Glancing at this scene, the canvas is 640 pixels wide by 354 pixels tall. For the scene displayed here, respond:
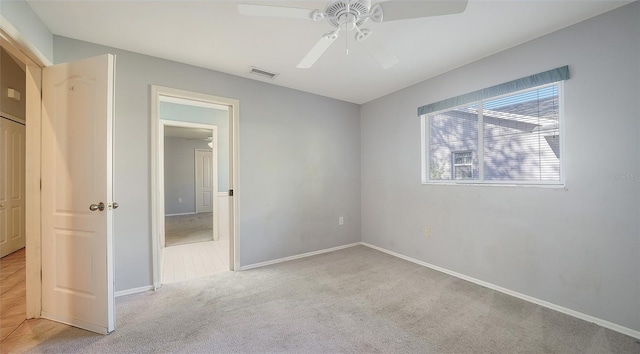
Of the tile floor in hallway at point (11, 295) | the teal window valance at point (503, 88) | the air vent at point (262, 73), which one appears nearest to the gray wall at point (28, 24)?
the air vent at point (262, 73)

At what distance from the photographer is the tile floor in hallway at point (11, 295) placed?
6.34 ft

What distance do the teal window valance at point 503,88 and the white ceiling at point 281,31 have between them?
1.19 ft

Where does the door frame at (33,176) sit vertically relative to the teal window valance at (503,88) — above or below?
below

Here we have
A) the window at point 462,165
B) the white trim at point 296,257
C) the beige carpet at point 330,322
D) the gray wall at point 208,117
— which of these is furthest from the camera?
the gray wall at point 208,117

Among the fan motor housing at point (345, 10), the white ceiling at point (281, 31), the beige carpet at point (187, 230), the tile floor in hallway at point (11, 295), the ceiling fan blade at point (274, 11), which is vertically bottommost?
the beige carpet at point (187, 230)

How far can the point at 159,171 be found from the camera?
2.96 meters

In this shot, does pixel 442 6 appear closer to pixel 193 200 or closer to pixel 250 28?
pixel 250 28

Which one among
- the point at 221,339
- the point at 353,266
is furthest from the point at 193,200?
the point at 221,339

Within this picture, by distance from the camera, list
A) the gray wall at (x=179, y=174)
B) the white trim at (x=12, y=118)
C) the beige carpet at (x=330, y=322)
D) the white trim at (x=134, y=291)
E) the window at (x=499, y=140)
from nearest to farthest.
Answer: the beige carpet at (x=330, y=322) → the window at (x=499, y=140) → the white trim at (x=134, y=291) → the white trim at (x=12, y=118) → the gray wall at (x=179, y=174)

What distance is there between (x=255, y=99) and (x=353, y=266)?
2.58m

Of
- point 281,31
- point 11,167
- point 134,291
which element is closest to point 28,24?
point 281,31

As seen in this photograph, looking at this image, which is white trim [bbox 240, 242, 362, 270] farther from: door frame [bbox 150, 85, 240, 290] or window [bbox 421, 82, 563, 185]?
window [bbox 421, 82, 563, 185]

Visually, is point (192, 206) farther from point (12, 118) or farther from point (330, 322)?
point (330, 322)

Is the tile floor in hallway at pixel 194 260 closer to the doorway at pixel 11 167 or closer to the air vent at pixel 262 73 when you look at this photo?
the doorway at pixel 11 167
